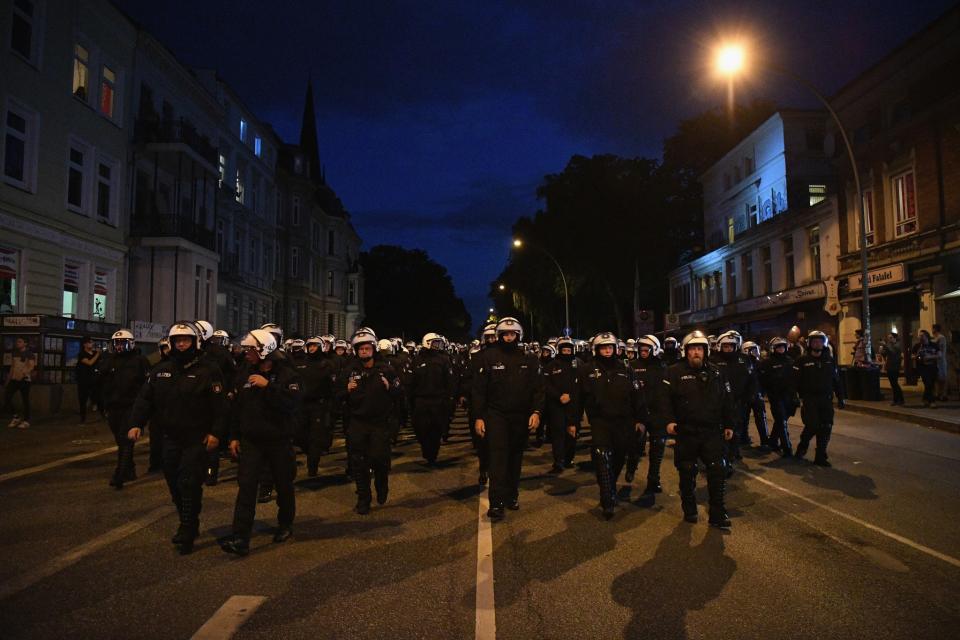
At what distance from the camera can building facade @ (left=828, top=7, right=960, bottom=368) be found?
20234mm

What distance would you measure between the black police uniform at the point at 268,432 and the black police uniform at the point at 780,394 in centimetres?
761

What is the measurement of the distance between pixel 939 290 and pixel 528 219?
3008cm

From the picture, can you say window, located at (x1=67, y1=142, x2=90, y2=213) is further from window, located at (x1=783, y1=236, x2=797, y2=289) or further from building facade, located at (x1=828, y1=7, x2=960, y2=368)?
window, located at (x1=783, y1=236, x2=797, y2=289)

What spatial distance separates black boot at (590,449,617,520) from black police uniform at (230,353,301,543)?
2.97 meters

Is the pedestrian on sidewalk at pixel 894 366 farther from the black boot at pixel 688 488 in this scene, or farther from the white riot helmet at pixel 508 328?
the white riot helmet at pixel 508 328

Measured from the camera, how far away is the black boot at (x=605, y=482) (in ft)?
22.7

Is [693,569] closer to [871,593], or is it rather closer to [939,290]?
[871,593]

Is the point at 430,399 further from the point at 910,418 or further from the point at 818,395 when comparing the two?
the point at 910,418

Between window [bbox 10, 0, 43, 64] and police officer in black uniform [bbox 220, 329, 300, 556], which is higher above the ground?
window [bbox 10, 0, 43, 64]

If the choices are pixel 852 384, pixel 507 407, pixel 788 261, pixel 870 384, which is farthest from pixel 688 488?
pixel 788 261

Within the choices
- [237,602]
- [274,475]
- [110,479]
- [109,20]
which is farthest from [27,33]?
[237,602]

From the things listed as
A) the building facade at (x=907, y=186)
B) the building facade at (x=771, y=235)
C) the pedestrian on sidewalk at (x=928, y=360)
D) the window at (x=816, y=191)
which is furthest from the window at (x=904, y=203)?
the window at (x=816, y=191)

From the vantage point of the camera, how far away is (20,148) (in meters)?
19.1

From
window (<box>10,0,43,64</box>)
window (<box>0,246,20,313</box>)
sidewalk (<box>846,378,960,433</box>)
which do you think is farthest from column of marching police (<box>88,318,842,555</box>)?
window (<box>10,0,43,64</box>)
